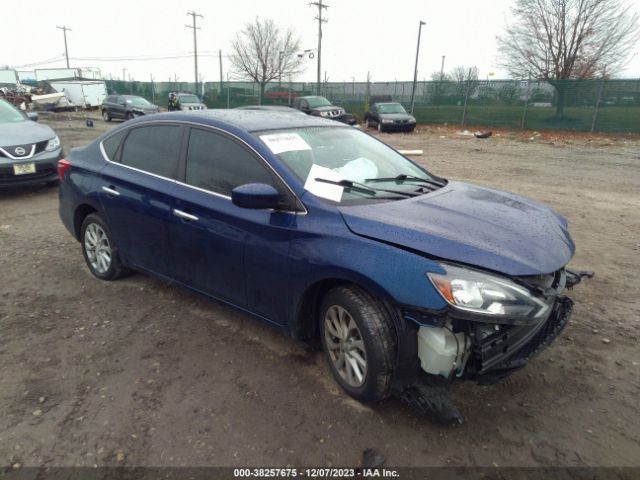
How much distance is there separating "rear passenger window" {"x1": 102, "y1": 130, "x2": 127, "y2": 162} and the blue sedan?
5 centimetres

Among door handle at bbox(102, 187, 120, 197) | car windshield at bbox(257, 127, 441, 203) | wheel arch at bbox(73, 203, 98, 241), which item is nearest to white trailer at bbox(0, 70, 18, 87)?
wheel arch at bbox(73, 203, 98, 241)

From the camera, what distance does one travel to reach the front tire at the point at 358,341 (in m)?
2.48

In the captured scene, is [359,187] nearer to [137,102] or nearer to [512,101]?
[512,101]

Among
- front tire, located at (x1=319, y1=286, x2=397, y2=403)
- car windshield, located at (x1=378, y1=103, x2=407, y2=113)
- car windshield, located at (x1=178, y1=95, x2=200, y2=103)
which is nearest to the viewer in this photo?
front tire, located at (x1=319, y1=286, x2=397, y2=403)

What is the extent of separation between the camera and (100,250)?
4.43m

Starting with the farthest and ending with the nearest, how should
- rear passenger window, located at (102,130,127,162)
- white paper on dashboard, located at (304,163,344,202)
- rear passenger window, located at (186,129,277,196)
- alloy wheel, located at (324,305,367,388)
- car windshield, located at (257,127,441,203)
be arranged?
rear passenger window, located at (102,130,127,162) → rear passenger window, located at (186,129,277,196) → car windshield, located at (257,127,441,203) → white paper on dashboard, located at (304,163,344,202) → alloy wheel, located at (324,305,367,388)

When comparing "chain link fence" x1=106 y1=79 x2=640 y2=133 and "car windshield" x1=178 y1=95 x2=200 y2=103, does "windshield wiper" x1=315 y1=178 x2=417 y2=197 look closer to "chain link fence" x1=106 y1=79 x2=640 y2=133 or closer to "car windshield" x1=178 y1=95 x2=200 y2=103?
"chain link fence" x1=106 y1=79 x2=640 y2=133

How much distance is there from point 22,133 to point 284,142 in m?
6.64

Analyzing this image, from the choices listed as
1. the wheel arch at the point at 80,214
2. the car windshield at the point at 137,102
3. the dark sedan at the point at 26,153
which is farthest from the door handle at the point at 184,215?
the car windshield at the point at 137,102

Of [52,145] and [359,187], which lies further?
[52,145]

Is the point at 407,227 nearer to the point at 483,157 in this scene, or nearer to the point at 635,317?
the point at 635,317

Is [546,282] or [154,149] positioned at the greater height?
[154,149]

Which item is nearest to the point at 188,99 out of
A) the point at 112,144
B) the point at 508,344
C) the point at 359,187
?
the point at 112,144

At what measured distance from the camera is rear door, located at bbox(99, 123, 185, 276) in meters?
3.59
